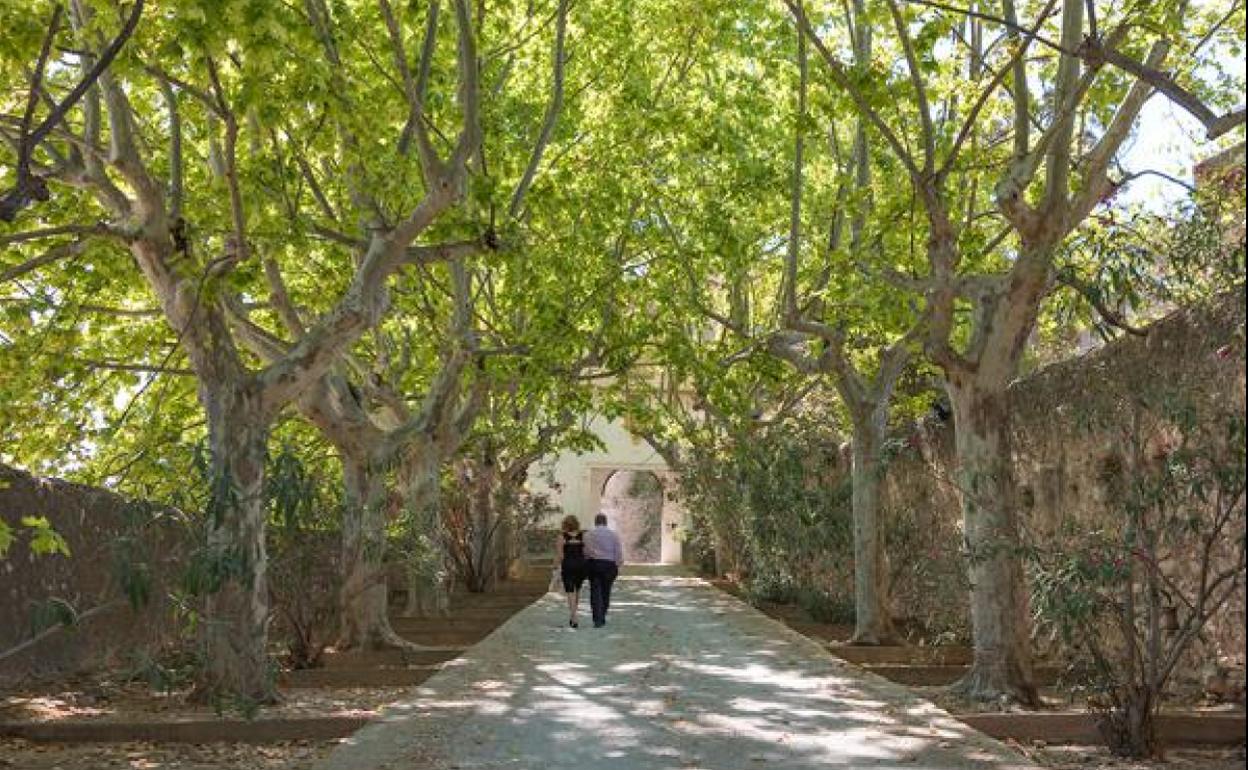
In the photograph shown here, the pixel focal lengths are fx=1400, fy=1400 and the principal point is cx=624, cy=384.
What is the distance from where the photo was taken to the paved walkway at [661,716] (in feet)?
26.5

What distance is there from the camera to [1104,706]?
859 centimetres

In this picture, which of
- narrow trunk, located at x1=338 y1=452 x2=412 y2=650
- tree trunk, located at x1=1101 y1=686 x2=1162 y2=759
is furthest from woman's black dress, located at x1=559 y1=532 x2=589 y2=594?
tree trunk, located at x1=1101 y1=686 x2=1162 y2=759

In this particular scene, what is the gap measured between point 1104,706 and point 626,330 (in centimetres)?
1077

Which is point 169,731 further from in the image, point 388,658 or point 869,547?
point 869,547

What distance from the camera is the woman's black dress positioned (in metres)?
19.1

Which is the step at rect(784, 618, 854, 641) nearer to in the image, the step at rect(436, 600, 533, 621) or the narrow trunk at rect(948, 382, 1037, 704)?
the step at rect(436, 600, 533, 621)

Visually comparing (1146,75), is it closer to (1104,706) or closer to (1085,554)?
(1085,554)

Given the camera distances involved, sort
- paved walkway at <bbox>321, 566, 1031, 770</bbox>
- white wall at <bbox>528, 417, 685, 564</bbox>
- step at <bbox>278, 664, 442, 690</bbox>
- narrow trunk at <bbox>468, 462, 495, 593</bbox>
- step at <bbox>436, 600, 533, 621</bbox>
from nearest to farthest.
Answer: paved walkway at <bbox>321, 566, 1031, 770</bbox>, step at <bbox>278, 664, 442, 690</bbox>, step at <bbox>436, 600, 533, 621</bbox>, narrow trunk at <bbox>468, 462, 495, 593</bbox>, white wall at <bbox>528, 417, 685, 564</bbox>

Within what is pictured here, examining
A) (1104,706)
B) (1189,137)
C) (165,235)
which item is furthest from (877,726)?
(1189,137)

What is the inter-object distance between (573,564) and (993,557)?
9386 mm

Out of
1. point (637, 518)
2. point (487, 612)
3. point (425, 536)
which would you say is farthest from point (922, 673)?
point (637, 518)

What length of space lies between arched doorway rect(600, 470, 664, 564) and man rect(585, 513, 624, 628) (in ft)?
128

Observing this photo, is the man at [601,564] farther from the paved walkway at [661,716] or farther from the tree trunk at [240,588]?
the tree trunk at [240,588]

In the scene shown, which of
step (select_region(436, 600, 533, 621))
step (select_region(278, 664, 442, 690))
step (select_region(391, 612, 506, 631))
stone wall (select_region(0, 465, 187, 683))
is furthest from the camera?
step (select_region(436, 600, 533, 621))
